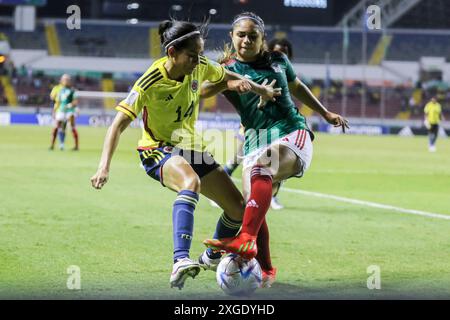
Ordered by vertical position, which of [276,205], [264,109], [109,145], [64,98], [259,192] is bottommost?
[259,192]

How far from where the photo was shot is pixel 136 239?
9.61 m

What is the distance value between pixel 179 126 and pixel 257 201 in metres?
0.90

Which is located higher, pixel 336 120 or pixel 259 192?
pixel 336 120

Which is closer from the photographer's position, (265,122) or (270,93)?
(270,93)

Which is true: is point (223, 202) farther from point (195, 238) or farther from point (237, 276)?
point (195, 238)

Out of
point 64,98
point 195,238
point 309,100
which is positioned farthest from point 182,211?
point 64,98

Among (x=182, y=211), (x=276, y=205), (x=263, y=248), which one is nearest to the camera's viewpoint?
(x=182, y=211)

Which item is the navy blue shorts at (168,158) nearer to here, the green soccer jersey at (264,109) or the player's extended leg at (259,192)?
the player's extended leg at (259,192)

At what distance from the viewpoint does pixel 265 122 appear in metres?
7.64

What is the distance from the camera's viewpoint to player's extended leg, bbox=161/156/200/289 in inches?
244

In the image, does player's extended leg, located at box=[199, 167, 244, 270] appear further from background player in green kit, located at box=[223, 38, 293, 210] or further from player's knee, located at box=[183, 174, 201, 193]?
background player in green kit, located at box=[223, 38, 293, 210]

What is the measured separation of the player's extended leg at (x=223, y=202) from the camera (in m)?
7.24
